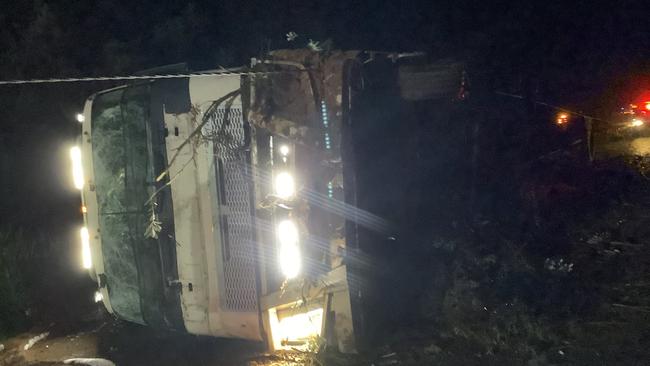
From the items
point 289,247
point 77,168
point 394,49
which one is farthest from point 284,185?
point 394,49

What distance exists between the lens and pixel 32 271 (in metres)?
8.16

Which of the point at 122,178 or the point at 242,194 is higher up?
the point at 122,178

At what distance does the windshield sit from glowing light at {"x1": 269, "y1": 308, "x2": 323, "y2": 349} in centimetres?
134

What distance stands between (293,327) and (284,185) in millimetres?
1282

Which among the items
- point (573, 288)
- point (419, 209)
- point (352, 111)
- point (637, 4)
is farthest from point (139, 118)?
point (637, 4)

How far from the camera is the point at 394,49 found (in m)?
15.0

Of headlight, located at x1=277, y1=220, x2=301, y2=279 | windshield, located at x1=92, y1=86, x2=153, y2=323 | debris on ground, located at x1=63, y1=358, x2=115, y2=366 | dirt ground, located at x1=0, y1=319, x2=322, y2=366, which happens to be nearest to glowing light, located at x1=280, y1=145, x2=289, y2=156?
headlight, located at x1=277, y1=220, x2=301, y2=279

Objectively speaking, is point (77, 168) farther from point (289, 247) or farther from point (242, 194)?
point (289, 247)

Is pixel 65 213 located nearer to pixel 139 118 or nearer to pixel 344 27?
pixel 139 118

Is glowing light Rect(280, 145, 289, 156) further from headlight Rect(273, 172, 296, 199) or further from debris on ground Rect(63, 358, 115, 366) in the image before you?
debris on ground Rect(63, 358, 115, 366)

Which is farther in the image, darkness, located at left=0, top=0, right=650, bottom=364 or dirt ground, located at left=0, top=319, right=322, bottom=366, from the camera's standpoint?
darkness, located at left=0, top=0, right=650, bottom=364

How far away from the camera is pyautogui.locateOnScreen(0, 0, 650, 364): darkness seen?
7129mm

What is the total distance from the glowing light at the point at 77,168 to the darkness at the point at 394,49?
1.52 metres

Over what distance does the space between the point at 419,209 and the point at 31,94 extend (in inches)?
335
